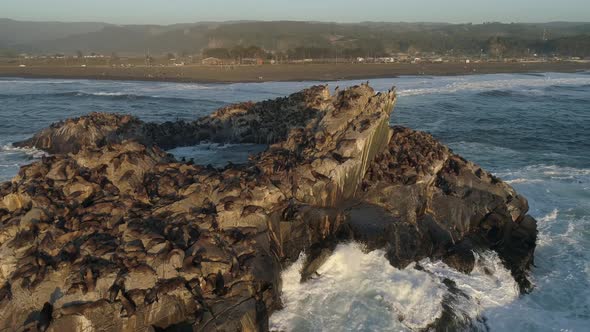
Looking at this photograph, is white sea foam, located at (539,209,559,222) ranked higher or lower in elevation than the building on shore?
lower

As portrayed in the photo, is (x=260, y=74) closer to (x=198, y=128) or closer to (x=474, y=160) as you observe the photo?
(x=198, y=128)

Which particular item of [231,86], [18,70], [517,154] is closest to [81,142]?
[517,154]

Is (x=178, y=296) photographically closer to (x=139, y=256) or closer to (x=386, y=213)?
(x=139, y=256)

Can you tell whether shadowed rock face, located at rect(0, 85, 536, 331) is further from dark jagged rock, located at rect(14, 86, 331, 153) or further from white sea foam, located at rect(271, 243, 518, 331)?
dark jagged rock, located at rect(14, 86, 331, 153)

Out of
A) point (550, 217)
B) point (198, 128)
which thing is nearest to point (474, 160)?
point (550, 217)

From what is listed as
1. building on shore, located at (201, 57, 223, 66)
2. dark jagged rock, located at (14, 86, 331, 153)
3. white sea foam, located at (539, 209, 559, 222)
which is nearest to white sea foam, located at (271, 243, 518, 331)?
white sea foam, located at (539, 209, 559, 222)

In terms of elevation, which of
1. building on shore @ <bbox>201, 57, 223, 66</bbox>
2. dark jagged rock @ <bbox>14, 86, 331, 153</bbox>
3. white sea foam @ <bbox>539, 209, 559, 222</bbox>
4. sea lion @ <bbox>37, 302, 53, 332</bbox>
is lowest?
white sea foam @ <bbox>539, 209, 559, 222</bbox>

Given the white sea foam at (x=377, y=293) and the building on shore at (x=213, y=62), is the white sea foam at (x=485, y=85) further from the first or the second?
the building on shore at (x=213, y=62)
